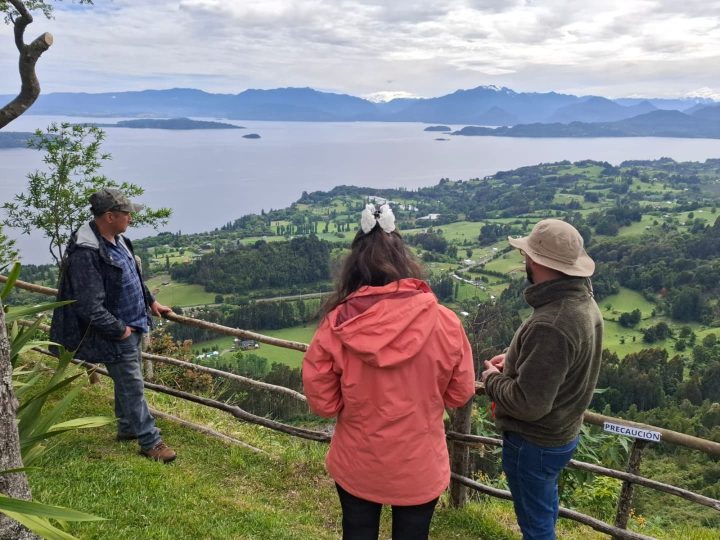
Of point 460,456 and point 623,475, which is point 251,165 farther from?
point 623,475

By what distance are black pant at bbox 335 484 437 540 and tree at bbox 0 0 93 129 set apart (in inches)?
161

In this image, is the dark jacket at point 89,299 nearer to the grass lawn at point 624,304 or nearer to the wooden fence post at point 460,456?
the wooden fence post at point 460,456

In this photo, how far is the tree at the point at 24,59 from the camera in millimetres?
4488

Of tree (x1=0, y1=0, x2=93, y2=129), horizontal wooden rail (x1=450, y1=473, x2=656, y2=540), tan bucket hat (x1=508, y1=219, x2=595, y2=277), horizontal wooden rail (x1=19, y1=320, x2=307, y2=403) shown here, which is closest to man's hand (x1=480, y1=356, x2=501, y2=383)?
tan bucket hat (x1=508, y1=219, x2=595, y2=277)

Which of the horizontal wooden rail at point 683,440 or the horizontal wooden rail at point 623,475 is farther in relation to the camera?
the horizontal wooden rail at point 623,475

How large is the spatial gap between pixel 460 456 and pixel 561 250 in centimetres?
167

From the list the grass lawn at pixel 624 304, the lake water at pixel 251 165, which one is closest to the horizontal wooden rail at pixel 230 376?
the grass lawn at pixel 624 304

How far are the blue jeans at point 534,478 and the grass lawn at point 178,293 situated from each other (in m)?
41.1

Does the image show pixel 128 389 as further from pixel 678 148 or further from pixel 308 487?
pixel 678 148

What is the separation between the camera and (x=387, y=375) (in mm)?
1698

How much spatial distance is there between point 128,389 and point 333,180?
12430 centimetres

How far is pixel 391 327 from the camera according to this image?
164 cm

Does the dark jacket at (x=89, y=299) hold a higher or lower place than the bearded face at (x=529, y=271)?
lower

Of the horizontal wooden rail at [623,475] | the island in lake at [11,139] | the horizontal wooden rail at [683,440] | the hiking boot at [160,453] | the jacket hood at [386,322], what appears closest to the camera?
the jacket hood at [386,322]
